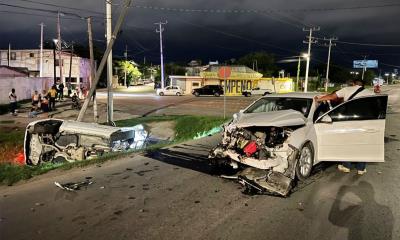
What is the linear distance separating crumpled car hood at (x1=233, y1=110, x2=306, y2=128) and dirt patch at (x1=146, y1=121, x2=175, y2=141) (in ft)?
33.8

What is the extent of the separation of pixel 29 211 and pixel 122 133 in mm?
5741

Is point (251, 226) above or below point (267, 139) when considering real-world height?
below

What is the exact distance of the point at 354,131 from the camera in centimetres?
786

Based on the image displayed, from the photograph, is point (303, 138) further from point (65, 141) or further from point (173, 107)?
point (173, 107)

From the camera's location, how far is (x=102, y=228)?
17.8 ft

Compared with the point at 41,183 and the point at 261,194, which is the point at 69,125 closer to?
the point at 41,183

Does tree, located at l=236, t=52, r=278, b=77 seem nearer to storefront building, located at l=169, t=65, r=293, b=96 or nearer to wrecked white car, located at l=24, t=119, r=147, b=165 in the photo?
storefront building, located at l=169, t=65, r=293, b=96

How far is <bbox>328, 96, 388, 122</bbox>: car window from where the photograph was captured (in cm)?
787

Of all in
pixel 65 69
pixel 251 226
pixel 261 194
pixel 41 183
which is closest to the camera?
pixel 251 226

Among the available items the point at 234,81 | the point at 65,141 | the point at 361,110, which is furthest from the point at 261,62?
the point at 361,110

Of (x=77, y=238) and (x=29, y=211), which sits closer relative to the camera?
(x=77, y=238)

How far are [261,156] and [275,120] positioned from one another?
75 centimetres

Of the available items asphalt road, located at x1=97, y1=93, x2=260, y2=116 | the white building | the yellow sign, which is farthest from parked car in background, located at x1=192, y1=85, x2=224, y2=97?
the white building

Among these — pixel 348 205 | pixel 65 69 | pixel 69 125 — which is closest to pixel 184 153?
pixel 69 125
